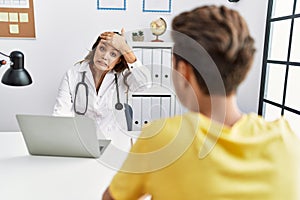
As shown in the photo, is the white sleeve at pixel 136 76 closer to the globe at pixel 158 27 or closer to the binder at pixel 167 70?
the binder at pixel 167 70

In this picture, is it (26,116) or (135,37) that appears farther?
(135,37)

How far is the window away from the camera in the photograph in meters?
2.57

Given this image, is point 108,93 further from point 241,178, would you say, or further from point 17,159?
point 241,178

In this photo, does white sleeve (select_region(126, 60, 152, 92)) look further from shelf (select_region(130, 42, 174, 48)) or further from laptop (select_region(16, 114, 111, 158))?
laptop (select_region(16, 114, 111, 158))

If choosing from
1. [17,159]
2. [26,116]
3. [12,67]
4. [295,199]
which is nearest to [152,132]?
[295,199]

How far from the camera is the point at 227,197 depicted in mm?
557

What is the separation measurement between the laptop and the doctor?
1.63ft

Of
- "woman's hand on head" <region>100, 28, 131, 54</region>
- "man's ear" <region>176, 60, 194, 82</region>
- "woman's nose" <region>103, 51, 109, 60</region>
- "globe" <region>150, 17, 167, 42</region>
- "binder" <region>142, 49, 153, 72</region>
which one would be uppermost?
"globe" <region>150, 17, 167, 42</region>

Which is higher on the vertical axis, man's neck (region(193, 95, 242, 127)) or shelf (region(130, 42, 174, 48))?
shelf (region(130, 42, 174, 48))

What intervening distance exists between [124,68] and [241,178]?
4.96ft

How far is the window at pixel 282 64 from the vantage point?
2.57 m

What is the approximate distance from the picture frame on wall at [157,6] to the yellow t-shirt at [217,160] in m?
2.47

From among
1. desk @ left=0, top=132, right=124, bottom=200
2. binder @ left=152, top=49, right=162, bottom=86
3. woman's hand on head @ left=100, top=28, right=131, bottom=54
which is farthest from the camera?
binder @ left=152, top=49, right=162, bottom=86

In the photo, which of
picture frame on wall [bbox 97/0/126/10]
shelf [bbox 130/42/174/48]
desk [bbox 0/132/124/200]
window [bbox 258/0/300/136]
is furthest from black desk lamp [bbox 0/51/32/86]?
window [bbox 258/0/300/136]
